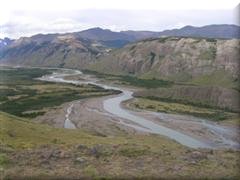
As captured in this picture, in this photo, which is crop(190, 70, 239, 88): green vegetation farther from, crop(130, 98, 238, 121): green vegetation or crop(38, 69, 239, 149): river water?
crop(38, 69, 239, 149): river water

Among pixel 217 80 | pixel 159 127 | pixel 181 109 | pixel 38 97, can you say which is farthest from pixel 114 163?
pixel 217 80

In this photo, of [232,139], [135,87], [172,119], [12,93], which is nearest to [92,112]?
[172,119]

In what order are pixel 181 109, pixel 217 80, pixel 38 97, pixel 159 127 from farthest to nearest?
pixel 217 80 < pixel 38 97 < pixel 181 109 < pixel 159 127

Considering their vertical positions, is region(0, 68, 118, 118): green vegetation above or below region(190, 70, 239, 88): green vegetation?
below

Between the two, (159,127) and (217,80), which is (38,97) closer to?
(159,127)

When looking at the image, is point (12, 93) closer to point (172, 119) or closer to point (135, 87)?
point (135, 87)

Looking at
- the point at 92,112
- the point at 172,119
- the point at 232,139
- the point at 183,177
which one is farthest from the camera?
the point at 92,112

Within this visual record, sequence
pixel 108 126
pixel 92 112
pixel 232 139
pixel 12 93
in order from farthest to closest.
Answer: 1. pixel 12 93
2. pixel 92 112
3. pixel 108 126
4. pixel 232 139

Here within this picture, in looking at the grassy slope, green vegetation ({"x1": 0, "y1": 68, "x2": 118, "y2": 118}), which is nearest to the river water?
green vegetation ({"x1": 0, "y1": 68, "x2": 118, "y2": 118})
